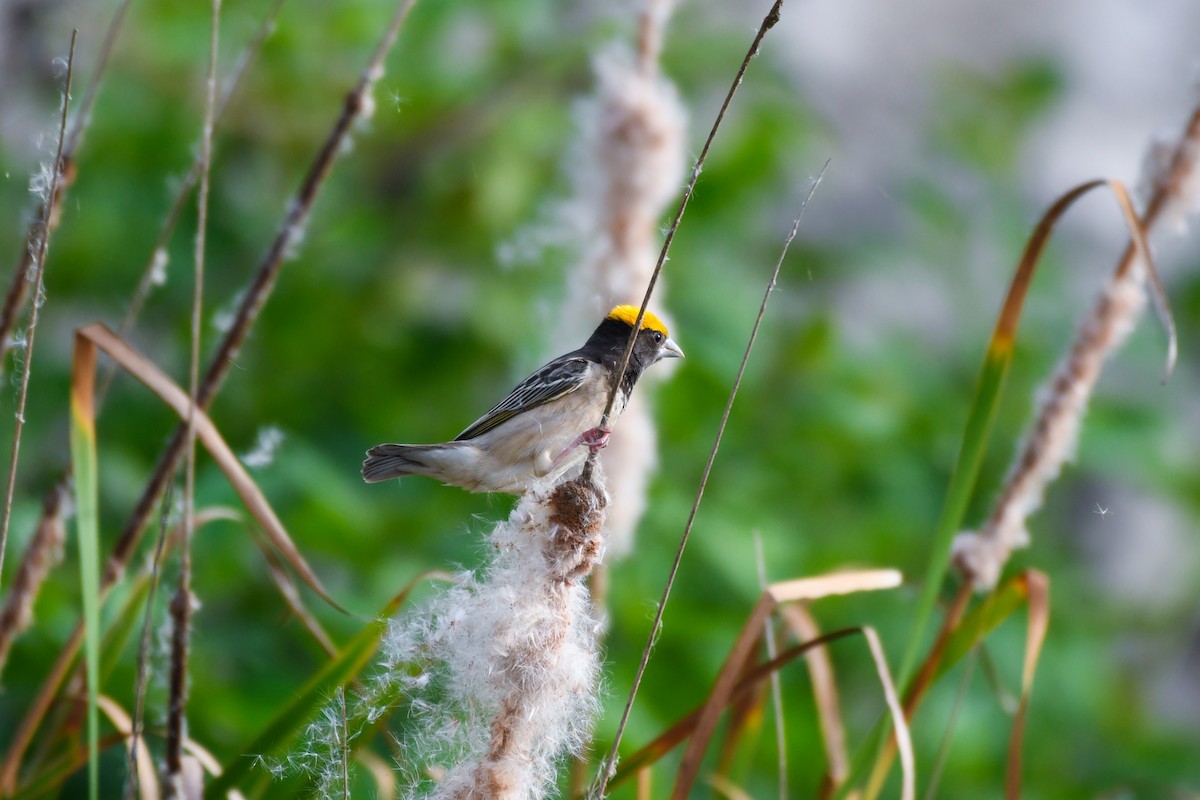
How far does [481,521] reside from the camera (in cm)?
175

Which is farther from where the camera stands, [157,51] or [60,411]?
[157,51]

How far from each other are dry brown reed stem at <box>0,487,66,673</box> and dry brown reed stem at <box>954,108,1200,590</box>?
1.54 metres

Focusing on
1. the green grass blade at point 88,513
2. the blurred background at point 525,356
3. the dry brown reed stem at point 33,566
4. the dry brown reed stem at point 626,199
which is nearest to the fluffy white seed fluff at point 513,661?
the green grass blade at point 88,513

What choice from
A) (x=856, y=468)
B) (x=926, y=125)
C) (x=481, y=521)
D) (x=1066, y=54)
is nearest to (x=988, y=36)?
(x=1066, y=54)

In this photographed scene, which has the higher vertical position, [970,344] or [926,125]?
[926,125]

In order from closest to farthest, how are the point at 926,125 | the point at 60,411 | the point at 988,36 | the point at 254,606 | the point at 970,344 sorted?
the point at 254,606
the point at 60,411
the point at 970,344
the point at 926,125
the point at 988,36

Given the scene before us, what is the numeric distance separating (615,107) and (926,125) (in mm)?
5058

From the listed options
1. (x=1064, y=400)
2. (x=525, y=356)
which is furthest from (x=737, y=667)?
(x=525, y=356)

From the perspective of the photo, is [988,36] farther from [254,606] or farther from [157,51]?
[254,606]

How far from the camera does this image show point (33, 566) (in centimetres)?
189

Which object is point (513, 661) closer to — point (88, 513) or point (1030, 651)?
point (88, 513)

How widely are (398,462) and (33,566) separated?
61 cm

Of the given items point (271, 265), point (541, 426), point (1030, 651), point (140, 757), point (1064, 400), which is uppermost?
point (271, 265)

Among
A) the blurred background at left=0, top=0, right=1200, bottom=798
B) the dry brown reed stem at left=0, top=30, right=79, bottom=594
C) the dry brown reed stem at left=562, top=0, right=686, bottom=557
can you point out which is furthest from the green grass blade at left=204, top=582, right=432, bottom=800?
the blurred background at left=0, top=0, right=1200, bottom=798
